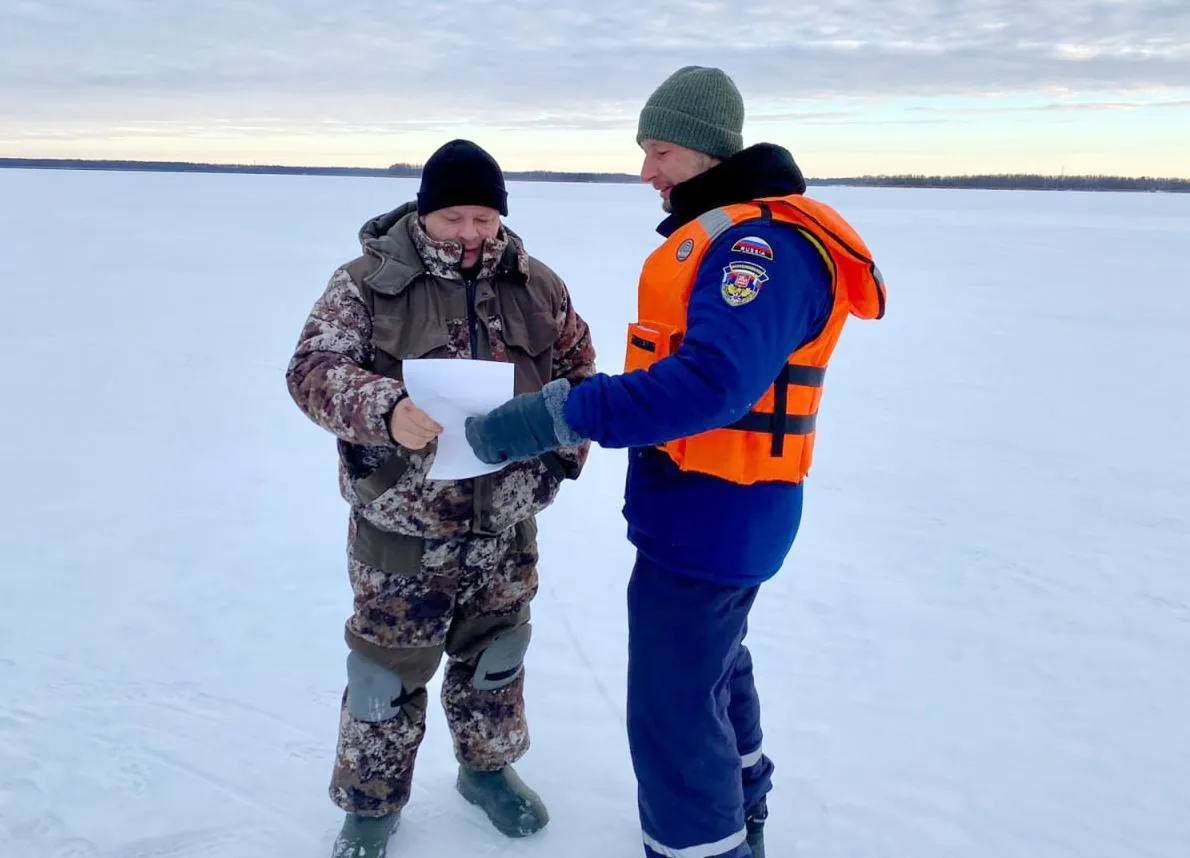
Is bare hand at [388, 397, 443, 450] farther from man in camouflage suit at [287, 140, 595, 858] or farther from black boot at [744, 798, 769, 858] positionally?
black boot at [744, 798, 769, 858]

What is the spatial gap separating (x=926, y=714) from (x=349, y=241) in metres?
16.6

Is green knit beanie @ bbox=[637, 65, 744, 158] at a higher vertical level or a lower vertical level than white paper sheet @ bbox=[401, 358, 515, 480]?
higher

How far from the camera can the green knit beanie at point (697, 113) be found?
1.96 metres

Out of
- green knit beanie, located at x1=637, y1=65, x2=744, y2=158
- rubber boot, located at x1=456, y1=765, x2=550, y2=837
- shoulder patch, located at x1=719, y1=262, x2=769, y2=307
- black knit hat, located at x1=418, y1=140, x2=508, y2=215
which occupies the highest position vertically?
green knit beanie, located at x1=637, y1=65, x2=744, y2=158

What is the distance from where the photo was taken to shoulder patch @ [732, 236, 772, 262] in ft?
5.71

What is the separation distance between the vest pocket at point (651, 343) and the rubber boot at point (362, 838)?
1.37m

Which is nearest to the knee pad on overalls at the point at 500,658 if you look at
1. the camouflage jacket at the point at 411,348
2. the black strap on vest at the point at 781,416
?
the camouflage jacket at the point at 411,348

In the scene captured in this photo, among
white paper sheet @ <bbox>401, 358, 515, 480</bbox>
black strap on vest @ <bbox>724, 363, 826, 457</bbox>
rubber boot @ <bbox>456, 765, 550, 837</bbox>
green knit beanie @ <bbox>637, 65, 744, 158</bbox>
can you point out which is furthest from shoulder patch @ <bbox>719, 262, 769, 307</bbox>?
rubber boot @ <bbox>456, 765, 550, 837</bbox>

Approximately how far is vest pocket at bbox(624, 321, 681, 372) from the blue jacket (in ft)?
0.47

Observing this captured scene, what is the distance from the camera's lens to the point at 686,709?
202 centimetres

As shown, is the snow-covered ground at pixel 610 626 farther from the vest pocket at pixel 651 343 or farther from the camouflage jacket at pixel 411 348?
the vest pocket at pixel 651 343

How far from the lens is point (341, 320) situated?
2094 millimetres

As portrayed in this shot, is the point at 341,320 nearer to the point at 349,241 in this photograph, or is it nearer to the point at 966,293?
the point at 966,293

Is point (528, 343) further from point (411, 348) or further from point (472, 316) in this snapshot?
point (411, 348)
